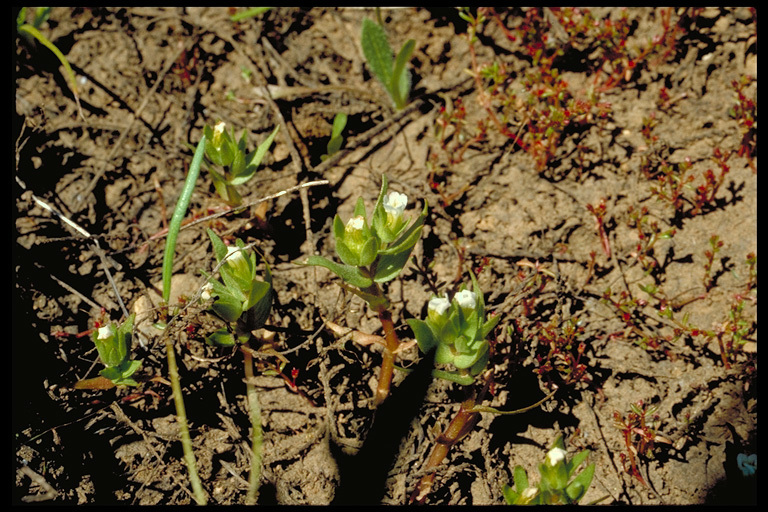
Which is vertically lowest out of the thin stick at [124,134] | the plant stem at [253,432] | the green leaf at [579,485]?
the green leaf at [579,485]

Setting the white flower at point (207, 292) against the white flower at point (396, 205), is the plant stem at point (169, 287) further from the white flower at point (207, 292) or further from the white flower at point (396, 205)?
the white flower at point (396, 205)

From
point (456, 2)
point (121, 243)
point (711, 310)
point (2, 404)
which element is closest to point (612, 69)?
point (456, 2)

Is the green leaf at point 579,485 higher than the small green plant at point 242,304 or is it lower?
lower

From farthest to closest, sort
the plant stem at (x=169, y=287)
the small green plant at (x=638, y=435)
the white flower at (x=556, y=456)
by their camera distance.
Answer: the plant stem at (x=169, y=287) → the small green plant at (x=638, y=435) → the white flower at (x=556, y=456)

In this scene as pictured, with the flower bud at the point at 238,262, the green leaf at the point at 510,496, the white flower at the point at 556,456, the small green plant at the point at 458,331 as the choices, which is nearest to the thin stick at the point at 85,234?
the flower bud at the point at 238,262

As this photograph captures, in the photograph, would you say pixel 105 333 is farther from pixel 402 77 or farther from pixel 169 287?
pixel 402 77

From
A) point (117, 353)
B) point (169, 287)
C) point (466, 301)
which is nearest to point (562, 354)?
point (466, 301)

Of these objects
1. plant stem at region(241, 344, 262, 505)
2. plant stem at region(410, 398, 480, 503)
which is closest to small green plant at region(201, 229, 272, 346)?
plant stem at region(241, 344, 262, 505)
